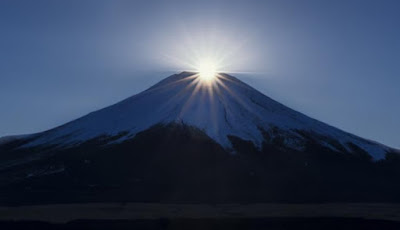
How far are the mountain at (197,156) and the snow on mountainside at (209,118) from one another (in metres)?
0.33

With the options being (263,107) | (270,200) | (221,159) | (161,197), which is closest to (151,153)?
(221,159)

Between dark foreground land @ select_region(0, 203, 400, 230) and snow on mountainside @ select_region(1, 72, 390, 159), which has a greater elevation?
Result: snow on mountainside @ select_region(1, 72, 390, 159)

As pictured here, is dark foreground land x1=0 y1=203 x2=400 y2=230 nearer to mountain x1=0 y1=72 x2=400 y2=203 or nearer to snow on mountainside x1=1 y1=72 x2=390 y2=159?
mountain x1=0 y1=72 x2=400 y2=203

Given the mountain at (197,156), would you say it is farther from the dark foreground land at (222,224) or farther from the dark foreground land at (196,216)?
the dark foreground land at (222,224)

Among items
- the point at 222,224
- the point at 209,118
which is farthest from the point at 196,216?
the point at 209,118

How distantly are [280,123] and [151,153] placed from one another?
125 ft

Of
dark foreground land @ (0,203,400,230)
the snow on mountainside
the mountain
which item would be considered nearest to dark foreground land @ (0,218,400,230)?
dark foreground land @ (0,203,400,230)

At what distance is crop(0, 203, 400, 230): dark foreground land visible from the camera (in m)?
71.1

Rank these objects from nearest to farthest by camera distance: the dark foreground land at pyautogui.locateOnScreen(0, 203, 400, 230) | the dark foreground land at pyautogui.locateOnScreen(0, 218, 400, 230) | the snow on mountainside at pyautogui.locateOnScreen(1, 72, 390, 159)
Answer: the dark foreground land at pyautogui.locateOnScreen(0, 218, 400, 230), the dark foreground land at pyautogui.locateOnScreen(0, 203, 400, 230), the snow on mountainside at pyautogui.locateOnScreen(1, 72, 390, 159)

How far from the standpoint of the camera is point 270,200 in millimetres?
98312

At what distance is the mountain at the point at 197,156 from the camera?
102062mm

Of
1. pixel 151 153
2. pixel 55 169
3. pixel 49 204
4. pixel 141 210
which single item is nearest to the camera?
pixel 141 210

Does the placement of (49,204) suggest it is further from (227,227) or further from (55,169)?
(227,227)

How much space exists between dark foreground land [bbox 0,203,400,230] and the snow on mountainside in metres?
38.7
